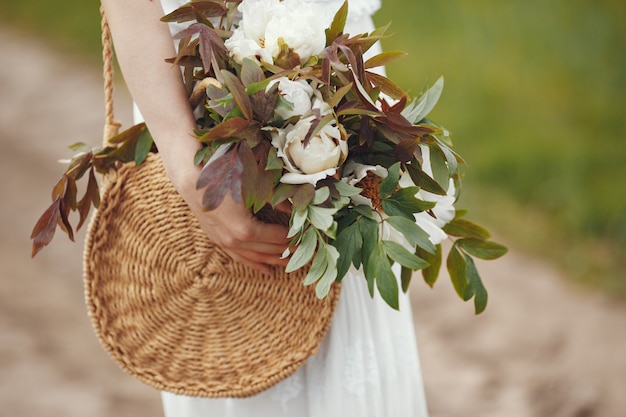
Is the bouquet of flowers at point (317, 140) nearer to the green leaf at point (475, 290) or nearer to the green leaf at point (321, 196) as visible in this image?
the green leaf at point (321, 196)

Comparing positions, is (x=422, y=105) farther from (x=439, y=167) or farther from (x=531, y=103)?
(x=531, y=103)

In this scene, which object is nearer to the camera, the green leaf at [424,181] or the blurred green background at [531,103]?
the green leaf at [424,181]

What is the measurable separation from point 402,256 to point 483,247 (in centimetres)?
29

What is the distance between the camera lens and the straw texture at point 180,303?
125cm

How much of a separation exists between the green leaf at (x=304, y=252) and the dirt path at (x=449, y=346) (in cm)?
159

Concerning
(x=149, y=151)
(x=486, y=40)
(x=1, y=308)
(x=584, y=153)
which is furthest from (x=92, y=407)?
(x=486, y=40)

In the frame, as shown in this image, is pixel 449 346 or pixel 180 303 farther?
pixel 449 346

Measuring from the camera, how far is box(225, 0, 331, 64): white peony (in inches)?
41.8

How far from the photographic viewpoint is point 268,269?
123 cm

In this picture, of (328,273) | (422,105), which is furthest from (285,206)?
(422,105)

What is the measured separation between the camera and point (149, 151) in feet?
4.26

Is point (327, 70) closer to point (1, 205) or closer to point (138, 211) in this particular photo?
point (138, 211)

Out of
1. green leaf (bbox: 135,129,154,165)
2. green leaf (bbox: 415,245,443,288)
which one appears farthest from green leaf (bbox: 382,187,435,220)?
green leaf (bbox: 135,129,154,165)

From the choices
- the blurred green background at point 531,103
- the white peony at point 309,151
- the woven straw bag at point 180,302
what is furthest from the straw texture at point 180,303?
the blurred green background at point 531,103
